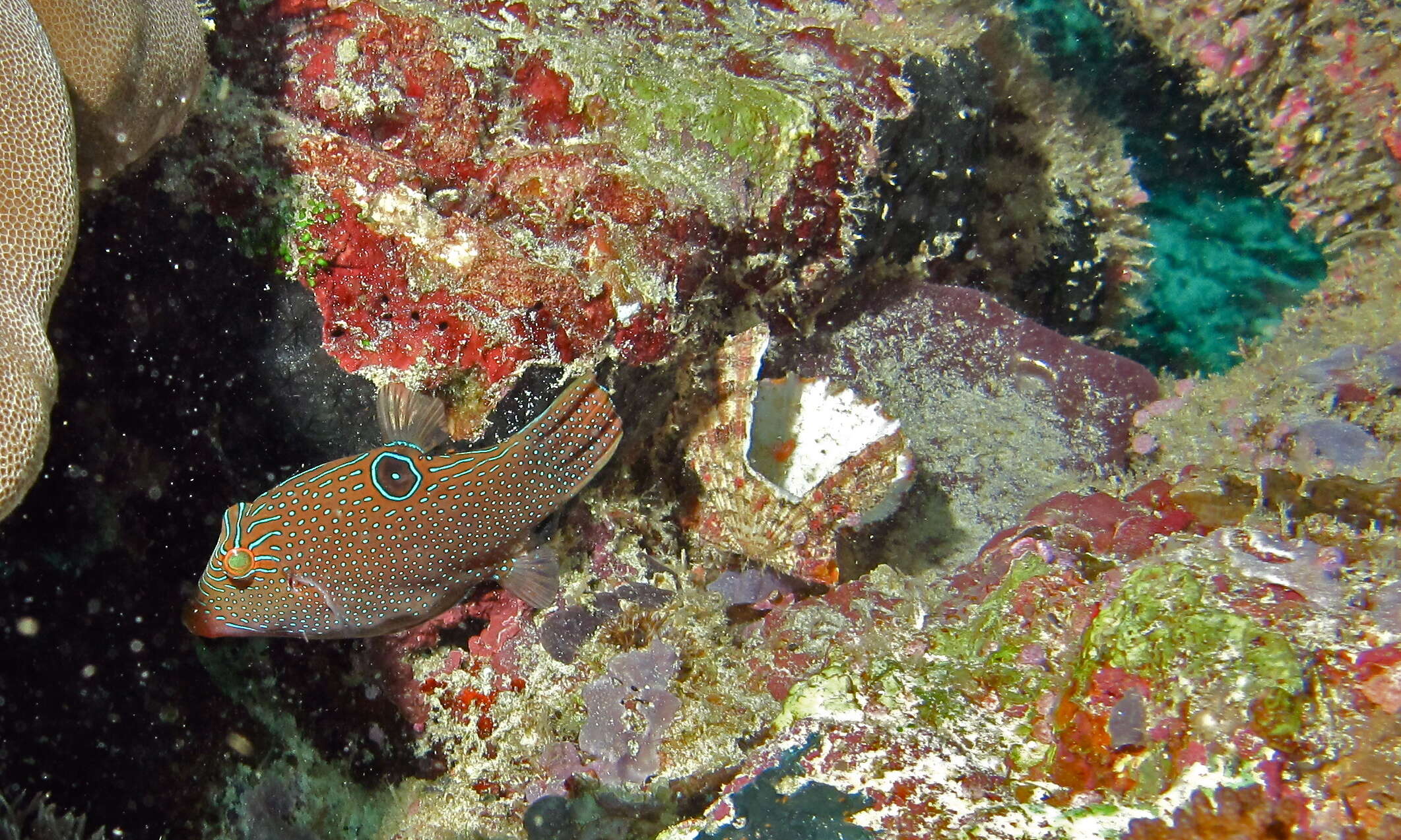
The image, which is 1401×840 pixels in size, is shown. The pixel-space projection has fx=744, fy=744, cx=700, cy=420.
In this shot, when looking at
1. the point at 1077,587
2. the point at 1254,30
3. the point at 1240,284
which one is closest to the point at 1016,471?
the point at 1240,284

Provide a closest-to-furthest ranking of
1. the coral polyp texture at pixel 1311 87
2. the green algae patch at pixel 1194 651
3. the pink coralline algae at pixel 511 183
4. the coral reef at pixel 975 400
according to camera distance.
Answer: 1. the green algae patch at pixel 1194 651
2. the pink coralline algae at pixel 511 183
3. the coral polyp texture at pixel 1311 87
4. the coral reef at pixel 975 400

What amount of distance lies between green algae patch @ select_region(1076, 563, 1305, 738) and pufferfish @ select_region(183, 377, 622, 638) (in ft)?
7.16

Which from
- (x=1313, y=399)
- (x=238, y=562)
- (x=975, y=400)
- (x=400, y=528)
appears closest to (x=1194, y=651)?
(x=400, y=528)

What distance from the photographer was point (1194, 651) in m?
2.15

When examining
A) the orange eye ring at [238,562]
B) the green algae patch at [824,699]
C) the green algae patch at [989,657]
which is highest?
the green algae patch at [989,657]

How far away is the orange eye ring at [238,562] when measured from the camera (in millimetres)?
2932

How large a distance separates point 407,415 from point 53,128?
1.51 meters

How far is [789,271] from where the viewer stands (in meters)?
4.40

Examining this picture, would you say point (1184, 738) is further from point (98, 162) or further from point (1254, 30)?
point (1254, 30)

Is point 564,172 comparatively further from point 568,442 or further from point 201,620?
point 201,620

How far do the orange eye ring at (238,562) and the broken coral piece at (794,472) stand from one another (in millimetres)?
2508

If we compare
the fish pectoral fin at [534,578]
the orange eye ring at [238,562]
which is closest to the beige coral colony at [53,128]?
the orange eye ring at [238,562]

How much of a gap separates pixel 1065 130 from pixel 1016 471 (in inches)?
110

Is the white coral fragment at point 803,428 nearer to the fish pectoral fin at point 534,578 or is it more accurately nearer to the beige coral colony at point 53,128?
the fish pectoral fin at point 534,578
